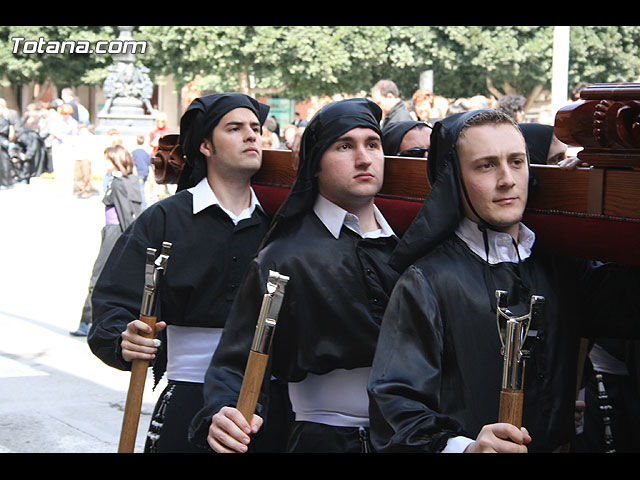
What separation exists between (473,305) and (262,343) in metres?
0.60

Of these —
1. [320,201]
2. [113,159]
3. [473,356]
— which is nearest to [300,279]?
[320,201]

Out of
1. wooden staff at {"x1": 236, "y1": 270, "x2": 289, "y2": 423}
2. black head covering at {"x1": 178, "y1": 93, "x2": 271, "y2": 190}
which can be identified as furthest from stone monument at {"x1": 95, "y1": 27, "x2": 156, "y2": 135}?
wooden staff at {"x1": 236, "y1": 270, "x2": 289, "y2": 423}

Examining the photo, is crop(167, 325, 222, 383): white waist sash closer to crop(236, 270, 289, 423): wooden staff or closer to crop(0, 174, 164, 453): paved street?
crop(236, 270, 289, 423): wooden staff

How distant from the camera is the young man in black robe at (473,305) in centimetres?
260

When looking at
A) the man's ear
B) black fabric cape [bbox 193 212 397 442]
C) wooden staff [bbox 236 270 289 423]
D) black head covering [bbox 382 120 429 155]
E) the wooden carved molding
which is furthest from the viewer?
black head covering [bbox 382 120 429 155]

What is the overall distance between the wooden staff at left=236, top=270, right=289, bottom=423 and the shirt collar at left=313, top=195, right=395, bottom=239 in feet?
1.56

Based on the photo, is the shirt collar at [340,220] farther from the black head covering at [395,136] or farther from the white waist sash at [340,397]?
the black head covering at [395,136]

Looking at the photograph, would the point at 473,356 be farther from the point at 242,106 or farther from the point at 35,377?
the point at 35,377

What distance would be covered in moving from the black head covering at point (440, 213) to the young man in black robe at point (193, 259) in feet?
4.46

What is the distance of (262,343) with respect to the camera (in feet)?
9.37

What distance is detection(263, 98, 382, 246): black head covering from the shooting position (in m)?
3.29

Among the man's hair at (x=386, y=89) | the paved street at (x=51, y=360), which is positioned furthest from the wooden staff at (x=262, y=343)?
the man's hair at (x=386, y=89)

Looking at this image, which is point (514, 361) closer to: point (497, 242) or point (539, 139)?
point (497, 242)
